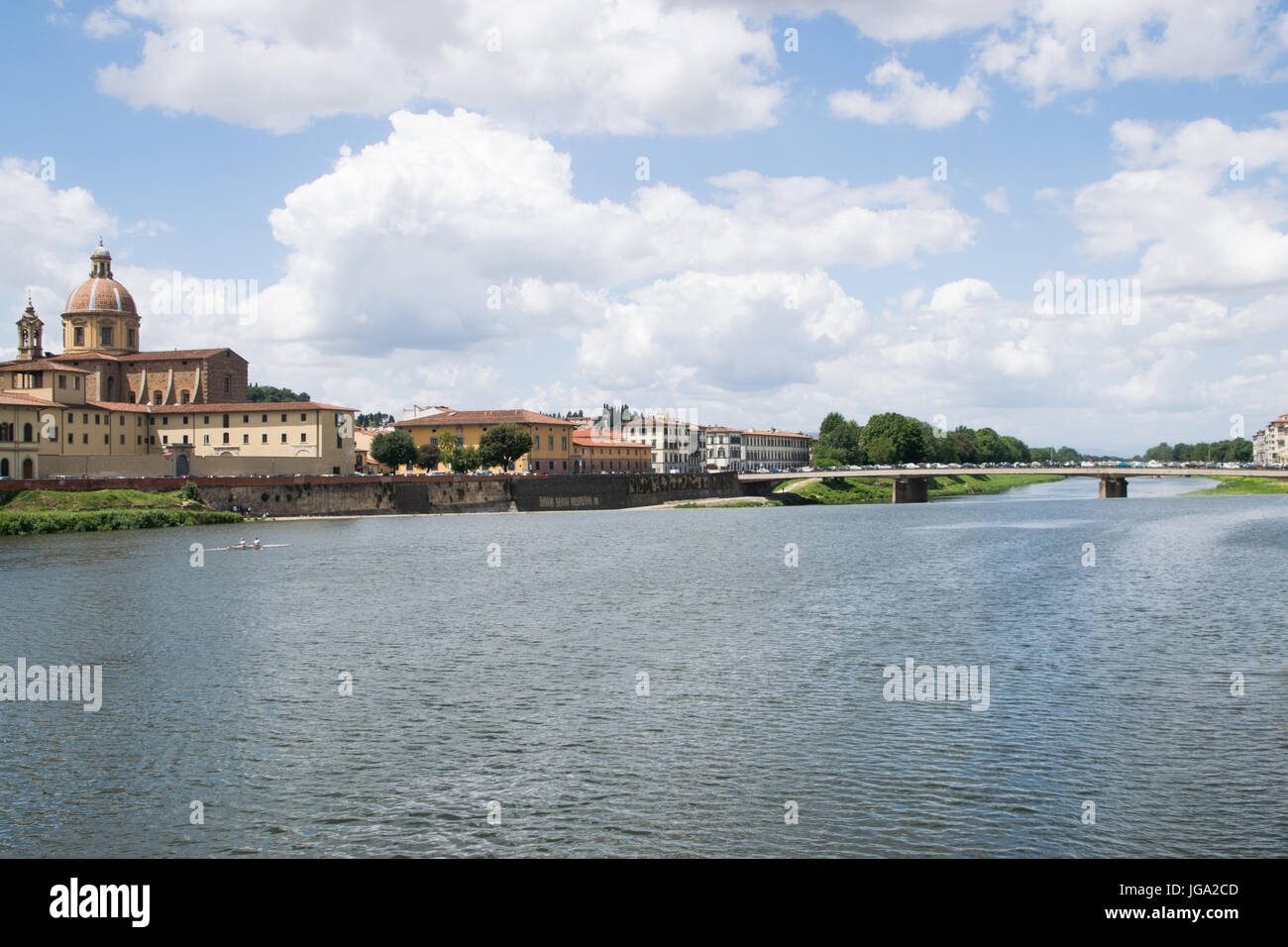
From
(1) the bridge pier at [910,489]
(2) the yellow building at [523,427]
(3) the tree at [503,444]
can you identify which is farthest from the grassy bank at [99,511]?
(1) the bridge pier at [910,489]

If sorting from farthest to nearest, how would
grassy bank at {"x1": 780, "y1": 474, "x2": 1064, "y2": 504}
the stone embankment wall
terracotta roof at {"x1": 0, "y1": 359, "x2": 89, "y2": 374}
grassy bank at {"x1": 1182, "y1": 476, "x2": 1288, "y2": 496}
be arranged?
grassy bank at {"x1": 780, "y1": 474, "x2": 1064, "y2": 504} → grassy bank at {"x1": 1182, "y1": 476, "x2": 1288, "y2": 496} → terracotta roof at {"x1": 0, "y1": 359, "x2": 89, "y2": 374} → the stone embankment wall

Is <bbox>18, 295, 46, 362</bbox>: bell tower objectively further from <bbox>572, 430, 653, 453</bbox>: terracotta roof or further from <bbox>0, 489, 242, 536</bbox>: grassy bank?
<bbox>572, 430, 653, 453</bbox>: terracotta roof

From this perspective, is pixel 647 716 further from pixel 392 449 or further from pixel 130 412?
pixel 392 449

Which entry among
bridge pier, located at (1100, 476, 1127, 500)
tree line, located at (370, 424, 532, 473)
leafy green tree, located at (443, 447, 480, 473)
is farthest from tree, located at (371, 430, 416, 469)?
bridge pier, located at (1100, 476, 1127, 500)

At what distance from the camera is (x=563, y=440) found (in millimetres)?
165750

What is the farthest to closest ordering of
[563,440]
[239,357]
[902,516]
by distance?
[563,440]
[239,357]
[902,516]

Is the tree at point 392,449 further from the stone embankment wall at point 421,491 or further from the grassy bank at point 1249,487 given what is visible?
the grassy bank at point 1249,487

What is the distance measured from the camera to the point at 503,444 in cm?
13900

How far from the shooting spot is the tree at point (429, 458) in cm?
14662

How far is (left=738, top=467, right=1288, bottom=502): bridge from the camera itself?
13350 cm
